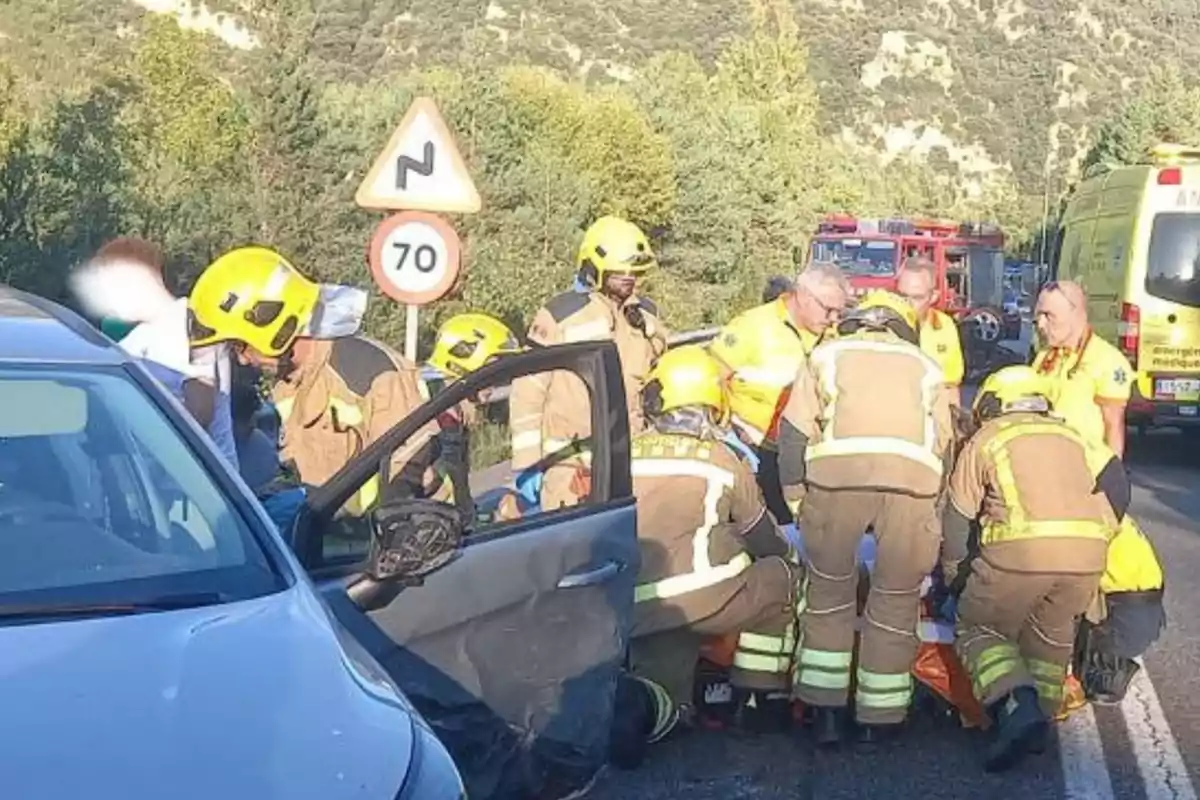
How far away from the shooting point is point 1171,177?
52.6 feet

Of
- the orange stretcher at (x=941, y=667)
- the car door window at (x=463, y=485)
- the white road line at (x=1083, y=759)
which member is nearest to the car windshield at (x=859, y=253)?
the car door window at (x=463, y=485)

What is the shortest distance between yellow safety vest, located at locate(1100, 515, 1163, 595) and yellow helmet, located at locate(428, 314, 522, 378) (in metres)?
2.69

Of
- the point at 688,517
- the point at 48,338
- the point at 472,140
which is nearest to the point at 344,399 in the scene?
the point at 688,517

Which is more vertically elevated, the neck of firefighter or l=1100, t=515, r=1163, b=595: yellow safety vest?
the neck of firefighter

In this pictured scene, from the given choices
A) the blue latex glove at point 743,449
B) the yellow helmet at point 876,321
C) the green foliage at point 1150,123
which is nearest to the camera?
the yellow helmet at point 876,321

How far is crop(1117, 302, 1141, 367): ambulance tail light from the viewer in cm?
1582

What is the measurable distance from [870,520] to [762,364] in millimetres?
2225

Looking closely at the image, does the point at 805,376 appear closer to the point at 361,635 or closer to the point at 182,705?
the point at 361,635

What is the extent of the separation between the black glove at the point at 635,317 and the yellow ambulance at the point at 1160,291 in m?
8.65

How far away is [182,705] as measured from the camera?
3.19 metres

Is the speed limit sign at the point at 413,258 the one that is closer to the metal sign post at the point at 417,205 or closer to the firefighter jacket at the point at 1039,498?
the metal sign post at the point at 417,205

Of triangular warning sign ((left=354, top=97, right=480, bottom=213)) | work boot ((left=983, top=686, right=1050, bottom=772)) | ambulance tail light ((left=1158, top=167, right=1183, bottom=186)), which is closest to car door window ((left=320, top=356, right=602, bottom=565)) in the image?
work boot ((left=983, top=686, right=1050, bottom=772))

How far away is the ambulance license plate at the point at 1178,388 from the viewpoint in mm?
15512

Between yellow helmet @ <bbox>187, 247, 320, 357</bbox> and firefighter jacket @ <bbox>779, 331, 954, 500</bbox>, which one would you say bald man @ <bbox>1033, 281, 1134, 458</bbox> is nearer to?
firefighter jacket @ <bbox>779, 331, 954, 500</bbox>
